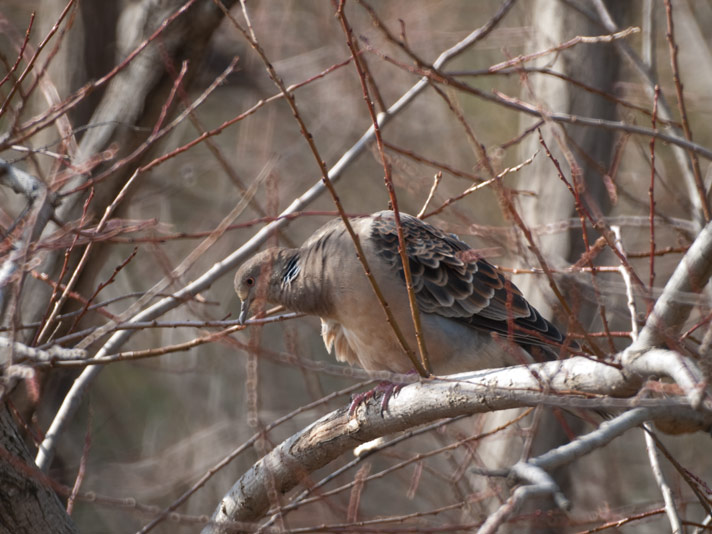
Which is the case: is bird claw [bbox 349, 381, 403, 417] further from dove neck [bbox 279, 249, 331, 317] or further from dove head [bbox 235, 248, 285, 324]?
dove head [bbox 235, 248, 285, 324]

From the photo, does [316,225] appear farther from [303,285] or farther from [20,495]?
[20,495]

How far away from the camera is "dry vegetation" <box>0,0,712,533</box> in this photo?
2.71m

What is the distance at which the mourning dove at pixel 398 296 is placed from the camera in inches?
172

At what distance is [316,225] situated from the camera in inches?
421

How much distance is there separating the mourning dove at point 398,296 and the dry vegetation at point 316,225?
25cm

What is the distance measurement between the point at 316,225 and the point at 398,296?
636cm

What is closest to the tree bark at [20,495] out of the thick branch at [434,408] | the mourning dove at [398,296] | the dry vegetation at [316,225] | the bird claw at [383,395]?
the dry vegetation at [316,225]

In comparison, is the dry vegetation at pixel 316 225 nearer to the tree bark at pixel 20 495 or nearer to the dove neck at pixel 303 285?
the tree bark at pixel 20 495

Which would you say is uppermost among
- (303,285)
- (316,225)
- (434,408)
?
(316,225)

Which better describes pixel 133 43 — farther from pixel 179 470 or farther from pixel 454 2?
pixel 454 2

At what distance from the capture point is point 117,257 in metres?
10.2

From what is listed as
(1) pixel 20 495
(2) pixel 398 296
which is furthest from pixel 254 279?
(1) pixel 20 495

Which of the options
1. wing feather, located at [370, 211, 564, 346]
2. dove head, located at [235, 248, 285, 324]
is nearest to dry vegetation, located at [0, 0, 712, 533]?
A: dove head, located at [235, 248, 285, 324]

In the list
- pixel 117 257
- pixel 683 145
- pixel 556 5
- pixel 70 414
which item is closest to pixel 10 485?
pixel 70 414
